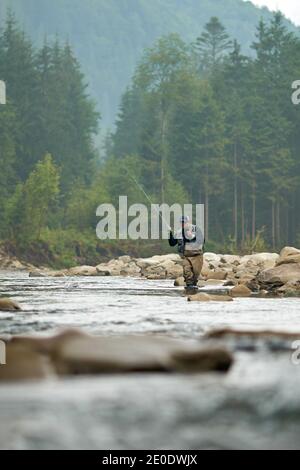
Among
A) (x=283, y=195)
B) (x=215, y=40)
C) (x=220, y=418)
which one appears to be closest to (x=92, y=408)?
(x=220, y=418)

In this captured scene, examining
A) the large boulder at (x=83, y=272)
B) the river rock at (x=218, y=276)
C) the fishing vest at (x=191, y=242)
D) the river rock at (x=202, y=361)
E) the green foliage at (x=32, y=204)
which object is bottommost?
the large boulder at (x=83, y=272)

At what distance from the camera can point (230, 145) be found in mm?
62000

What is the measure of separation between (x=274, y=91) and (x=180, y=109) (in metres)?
6.82

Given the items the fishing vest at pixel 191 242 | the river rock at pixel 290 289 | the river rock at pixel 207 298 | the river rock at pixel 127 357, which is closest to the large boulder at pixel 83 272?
the fishing vest at pixel 191 242

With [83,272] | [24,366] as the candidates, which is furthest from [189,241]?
[83,272]

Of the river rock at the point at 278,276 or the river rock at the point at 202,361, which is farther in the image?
the river rock at the point at 278,276

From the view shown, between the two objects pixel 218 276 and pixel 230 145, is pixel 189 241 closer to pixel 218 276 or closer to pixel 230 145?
pixel 218 276

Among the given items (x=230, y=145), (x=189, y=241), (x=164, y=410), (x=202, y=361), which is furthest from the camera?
(x=230, y=145)

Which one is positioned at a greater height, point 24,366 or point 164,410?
point 24,366

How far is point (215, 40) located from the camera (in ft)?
282

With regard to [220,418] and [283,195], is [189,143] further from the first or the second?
[220,418]

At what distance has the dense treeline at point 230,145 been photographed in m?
59.3

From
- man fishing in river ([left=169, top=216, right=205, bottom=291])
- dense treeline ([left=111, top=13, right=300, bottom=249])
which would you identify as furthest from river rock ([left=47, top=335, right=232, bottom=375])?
dense treeline ([left=111, top=13, right=300, bottom=249])

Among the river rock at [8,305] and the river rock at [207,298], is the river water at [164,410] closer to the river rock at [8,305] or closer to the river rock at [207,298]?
the river rock at [8,305]
